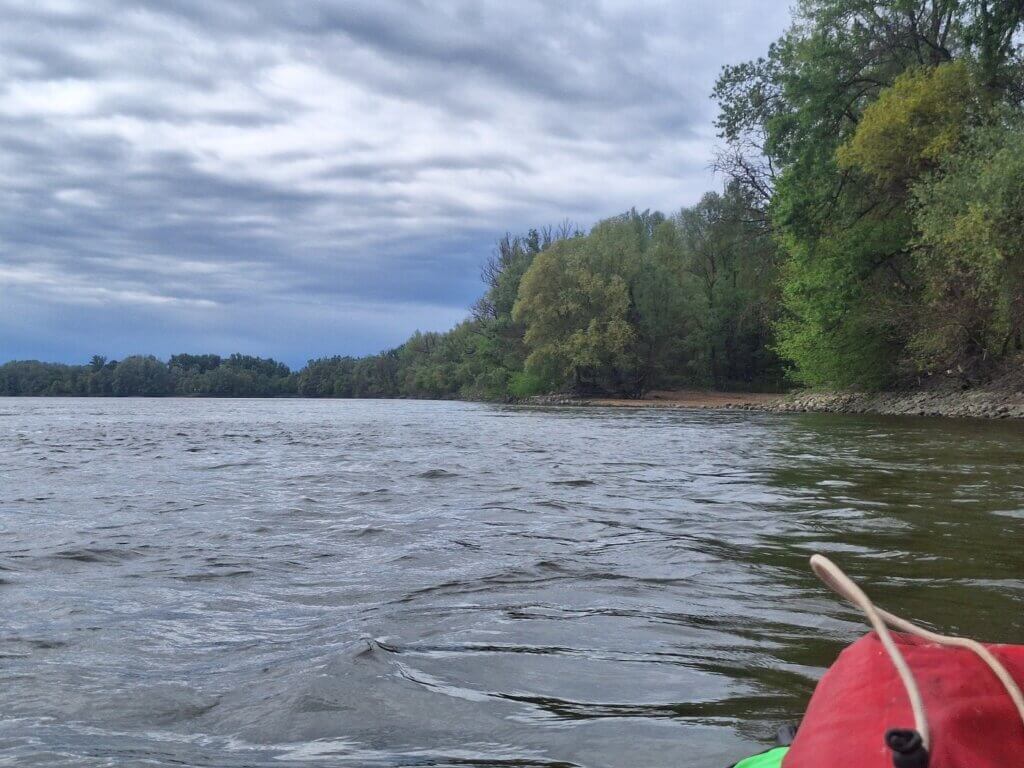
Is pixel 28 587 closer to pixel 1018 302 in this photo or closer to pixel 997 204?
pixel 997 204

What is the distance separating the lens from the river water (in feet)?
8.55

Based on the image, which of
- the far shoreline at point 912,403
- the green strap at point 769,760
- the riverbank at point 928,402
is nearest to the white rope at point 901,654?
the green strap at point 769,760

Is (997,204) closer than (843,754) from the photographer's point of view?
No

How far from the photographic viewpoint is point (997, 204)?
57.9ft

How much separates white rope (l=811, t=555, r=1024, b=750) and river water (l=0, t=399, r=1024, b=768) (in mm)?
1155

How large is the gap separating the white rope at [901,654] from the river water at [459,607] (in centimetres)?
116

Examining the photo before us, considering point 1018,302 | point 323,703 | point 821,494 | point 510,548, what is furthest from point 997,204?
point 323,703

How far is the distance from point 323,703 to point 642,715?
1.09 m

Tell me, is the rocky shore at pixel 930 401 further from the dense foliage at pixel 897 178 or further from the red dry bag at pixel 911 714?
the red dry bag at pixel 911 714

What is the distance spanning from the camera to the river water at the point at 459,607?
8.55 ft

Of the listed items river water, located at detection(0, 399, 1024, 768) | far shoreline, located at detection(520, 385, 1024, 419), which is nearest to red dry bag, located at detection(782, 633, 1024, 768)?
river water, located at detection(0, 399, 1024, 768)

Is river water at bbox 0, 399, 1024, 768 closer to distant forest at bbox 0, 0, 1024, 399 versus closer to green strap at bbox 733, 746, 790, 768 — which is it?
green strap at bbox 733, 746, 790, 768

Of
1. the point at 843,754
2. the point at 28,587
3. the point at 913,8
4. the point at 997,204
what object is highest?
the point at 913,8

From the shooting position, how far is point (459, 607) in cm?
419
